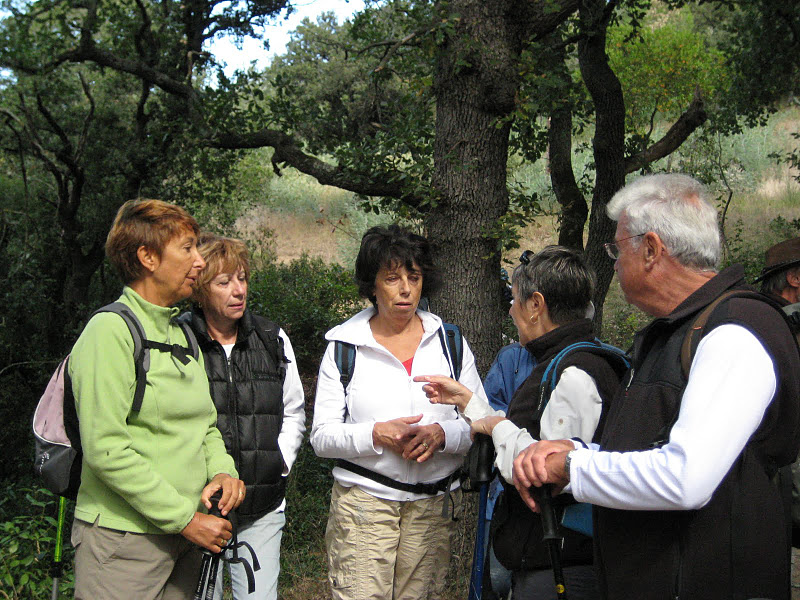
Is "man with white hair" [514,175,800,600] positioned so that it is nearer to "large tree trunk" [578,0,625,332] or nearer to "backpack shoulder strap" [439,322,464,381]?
"backpack shoulder strap" [439,322,464,381]

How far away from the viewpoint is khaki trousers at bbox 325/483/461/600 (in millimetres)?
3100

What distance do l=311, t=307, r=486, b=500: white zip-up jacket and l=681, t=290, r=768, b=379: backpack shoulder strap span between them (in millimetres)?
1359

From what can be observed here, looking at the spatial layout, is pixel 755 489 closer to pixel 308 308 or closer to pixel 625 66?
pixel 308 308

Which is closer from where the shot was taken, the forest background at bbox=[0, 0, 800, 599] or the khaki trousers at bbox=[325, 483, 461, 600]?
the khaki trousers at bbox=[325, 483, 461, 600]

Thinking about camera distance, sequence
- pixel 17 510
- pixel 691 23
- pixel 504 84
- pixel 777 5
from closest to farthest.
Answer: pixel 504 84
pixel 17 510
pixel 777 5
pixel 691 23

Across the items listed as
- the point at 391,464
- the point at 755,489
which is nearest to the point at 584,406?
the point at 755,489

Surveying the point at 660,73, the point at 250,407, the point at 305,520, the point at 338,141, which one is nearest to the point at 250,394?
the point at 250,407

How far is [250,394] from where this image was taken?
311 centimetres

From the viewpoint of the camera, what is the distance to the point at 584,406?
7.83ft

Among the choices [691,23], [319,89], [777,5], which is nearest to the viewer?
[777,5]

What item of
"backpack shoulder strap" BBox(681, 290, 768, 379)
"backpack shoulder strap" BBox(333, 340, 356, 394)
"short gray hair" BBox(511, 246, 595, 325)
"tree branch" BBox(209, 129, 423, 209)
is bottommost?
"backpack shoulder strap" BBox(333, 340, 356, 394)

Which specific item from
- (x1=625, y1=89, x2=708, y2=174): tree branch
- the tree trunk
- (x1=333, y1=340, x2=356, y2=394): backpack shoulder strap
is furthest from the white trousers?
(x1=625, y1=89, x2=708, y2=174): tree branch

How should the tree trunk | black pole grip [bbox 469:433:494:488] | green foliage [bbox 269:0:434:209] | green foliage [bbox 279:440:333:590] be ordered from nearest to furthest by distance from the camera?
1. black pole grip [bbox 469:433:494:488]
2. green foliage [bbox 279:440:333:590]
3. green foliage [bbox 269:0:434:209]
4. the tree trunk

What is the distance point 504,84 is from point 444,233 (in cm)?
99
